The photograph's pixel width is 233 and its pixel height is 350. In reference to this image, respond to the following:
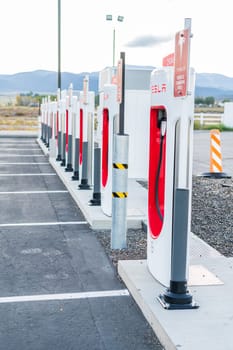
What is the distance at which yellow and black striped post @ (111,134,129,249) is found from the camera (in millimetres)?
6988

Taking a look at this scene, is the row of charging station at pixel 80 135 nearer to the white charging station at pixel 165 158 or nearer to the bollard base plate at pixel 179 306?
the white charging station at pixel 165 158

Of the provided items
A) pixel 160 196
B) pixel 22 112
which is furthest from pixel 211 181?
pixel 22 112

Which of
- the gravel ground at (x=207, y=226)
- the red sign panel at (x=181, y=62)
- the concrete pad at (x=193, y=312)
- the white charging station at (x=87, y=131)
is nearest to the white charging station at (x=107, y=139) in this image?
the gravel ground at (x=207, y=226)

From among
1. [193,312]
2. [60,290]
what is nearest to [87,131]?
[60,290]

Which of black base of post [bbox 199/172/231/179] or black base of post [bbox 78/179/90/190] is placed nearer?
black base of post [bbox 78/179/90/190]

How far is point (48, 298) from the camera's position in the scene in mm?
5527

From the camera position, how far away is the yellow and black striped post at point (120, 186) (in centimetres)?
699

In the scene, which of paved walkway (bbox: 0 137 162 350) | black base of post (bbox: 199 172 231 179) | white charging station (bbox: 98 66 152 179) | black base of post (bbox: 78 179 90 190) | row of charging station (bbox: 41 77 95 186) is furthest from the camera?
black base of post (bbox: 199 172 231 179)

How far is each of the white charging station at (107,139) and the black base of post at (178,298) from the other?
12.0ft

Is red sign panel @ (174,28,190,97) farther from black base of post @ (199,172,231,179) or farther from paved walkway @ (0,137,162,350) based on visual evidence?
black base of post @ (199,172,231,179)

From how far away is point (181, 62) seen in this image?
4727mm

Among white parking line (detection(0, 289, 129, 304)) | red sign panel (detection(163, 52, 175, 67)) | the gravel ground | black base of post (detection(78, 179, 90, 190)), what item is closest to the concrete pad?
white parking line (detection(0, 289, 129, 304))

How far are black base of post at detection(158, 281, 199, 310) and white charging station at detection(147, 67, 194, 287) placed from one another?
357 mm

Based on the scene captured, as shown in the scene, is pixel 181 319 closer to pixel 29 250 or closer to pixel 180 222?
pixel 180 222
